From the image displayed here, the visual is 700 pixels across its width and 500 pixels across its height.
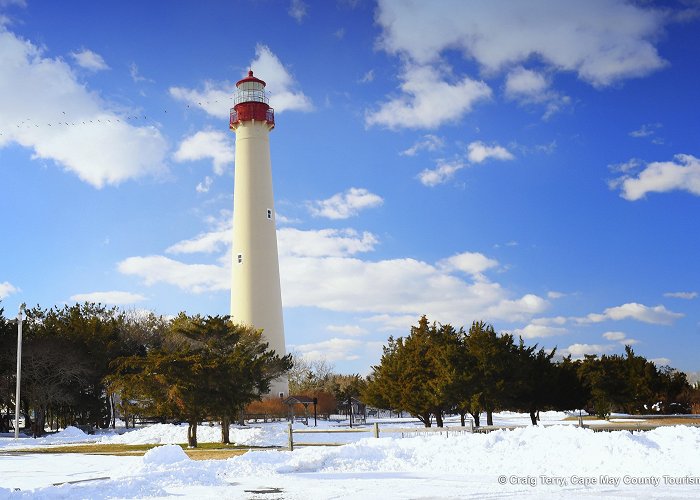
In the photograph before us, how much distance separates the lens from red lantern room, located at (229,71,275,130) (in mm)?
60875

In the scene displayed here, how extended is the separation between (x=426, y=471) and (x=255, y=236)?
41554 mm

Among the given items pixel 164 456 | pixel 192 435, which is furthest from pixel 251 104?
pixel 164 456

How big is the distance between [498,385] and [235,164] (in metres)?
34.5

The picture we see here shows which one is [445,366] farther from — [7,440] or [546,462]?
[7,440]

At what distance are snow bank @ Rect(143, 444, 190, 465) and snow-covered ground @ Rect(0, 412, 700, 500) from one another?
30 mm

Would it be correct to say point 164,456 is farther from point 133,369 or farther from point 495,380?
point 133,369

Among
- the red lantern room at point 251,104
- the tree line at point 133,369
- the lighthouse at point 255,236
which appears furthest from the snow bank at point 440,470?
the red lantern room at point 251,104

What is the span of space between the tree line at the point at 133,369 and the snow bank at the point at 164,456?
13683 millimetres

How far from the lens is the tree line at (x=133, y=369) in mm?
34688

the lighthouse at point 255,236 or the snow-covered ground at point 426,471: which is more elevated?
the lighthouse at point 255,236

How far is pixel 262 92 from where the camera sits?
63.6 meters

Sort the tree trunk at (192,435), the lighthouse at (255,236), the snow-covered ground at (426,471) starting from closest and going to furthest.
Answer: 1. the snow-covered ground at (426,471)
2. the tree trunk at (192,435)
3. the lighthouse at (255,236)

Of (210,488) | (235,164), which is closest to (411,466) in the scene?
(210,488)

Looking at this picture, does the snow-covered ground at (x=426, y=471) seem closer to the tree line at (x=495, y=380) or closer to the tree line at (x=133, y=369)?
the tree line at (x=133, y=369)
